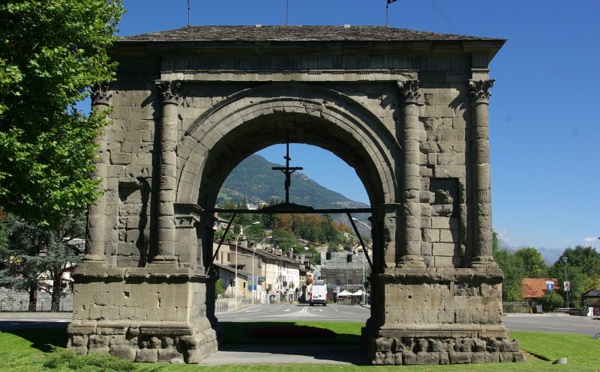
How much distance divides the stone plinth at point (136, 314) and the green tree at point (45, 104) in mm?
2312

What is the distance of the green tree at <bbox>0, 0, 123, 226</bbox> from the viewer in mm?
12922

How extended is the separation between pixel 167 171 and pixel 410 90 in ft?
22.5

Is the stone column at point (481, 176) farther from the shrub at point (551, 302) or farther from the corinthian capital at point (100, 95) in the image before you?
the shrub at point (551, 302)

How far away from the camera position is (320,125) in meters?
17.7

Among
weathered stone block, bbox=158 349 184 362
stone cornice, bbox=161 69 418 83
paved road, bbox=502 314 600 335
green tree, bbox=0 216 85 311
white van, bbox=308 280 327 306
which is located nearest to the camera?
weathered stone block, bbox=158 349 184 362

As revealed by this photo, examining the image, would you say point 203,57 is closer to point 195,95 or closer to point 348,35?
point 195,95

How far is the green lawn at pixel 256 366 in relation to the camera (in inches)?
428

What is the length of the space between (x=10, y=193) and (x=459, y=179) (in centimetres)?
1103

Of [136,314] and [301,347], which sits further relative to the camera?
[301,347]

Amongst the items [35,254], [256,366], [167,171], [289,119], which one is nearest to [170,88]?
[167,171]

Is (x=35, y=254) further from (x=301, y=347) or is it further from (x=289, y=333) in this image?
(x=301, y=347)

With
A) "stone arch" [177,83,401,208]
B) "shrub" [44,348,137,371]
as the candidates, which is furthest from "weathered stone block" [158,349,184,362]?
"stone arch" [177,83,401,208]

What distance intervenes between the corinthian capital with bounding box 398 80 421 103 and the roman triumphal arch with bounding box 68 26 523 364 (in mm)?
38

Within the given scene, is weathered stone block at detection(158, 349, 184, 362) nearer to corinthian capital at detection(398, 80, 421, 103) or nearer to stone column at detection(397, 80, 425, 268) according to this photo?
stone column at detection(397, 80, 425, 268)
